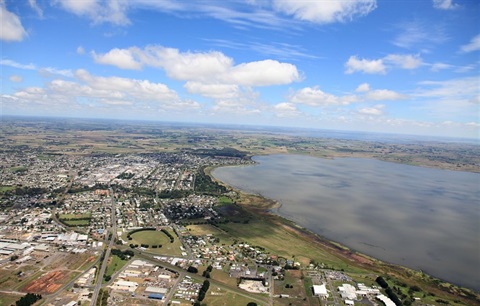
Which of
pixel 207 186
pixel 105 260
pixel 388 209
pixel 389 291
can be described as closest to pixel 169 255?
pixel 105 260

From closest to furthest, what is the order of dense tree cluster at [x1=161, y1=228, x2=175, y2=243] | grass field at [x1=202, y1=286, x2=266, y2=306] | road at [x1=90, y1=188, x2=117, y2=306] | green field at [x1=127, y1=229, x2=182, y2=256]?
grass field at [x1=202, y1=286, x2=266, y2=306] < road at [x1=90, y1=188, x2=117, y2=306] < green field at [x1=127, y1=229, x2=182, y2=256] < dense tree cluster at [x1=161, y1=228, x2=175, y2=243]

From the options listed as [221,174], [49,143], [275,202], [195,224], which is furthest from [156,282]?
[49,143]

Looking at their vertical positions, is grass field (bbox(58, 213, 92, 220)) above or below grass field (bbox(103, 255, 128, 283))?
above

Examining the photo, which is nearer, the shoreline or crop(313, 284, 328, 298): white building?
crop(313, 284, 328, 298): white building

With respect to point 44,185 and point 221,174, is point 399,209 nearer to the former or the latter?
point 221,174

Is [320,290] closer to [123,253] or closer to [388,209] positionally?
[123,253]

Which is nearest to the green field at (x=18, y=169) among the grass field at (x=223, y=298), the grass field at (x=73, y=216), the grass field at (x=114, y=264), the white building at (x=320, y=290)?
the grass field at (x=73, y=216)

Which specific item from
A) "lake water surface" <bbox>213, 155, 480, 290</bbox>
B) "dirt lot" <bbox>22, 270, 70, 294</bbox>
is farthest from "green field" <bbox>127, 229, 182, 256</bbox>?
"lake water surface" <bbox>213, 155, 480, 290</bbox>

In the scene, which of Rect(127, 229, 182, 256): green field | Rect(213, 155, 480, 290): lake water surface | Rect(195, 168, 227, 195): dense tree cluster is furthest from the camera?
Rect(195, 168, 227, 195): dense tree cluster

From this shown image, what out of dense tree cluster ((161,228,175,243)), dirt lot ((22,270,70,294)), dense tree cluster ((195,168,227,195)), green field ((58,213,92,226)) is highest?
dense tree cluster ((195,168,227,195))

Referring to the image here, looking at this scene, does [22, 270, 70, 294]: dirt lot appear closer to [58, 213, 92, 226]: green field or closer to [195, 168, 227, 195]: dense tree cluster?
[58, 213, 92, 226]: green field
